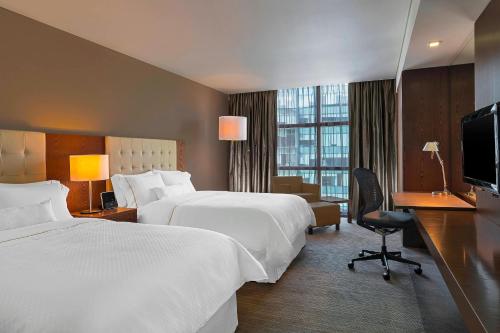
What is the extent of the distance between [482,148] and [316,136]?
13.5 ft

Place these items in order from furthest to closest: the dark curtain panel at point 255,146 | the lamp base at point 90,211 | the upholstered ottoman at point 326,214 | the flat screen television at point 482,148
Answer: the dark curtain panel at point 255,146 < the upholstered ottoman at point 326,214 < the lamp base at point 90,211 < the flat screen television at point 482,148

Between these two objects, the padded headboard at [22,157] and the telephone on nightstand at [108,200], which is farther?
the telephone on nightstand at [108,200]

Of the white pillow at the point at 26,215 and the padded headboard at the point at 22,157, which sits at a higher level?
the padded headboard at the point at 22,157

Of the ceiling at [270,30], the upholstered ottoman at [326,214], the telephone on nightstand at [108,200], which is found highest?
the ceiling at [270,30]

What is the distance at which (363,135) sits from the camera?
5.83m

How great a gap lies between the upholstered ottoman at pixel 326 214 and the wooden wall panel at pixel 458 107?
1580 millimetres

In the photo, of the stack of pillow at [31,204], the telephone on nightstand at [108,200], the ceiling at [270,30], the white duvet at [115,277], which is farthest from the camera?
the telephone on nightstand at [108,200]

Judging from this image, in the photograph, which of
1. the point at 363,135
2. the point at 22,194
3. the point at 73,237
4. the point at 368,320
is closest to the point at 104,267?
the point at 73,237

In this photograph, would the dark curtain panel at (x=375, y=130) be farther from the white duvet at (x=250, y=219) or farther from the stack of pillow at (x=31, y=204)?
the stack of pillow at (x=31, y=204)

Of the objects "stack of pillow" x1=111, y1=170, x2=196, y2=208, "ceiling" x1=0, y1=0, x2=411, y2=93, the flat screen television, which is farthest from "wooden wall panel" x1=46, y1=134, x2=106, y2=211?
the flat screen television

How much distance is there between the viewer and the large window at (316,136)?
6.12m

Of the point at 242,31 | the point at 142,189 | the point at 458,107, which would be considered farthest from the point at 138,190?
the point at 458,107

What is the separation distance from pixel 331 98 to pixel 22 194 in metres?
5.09

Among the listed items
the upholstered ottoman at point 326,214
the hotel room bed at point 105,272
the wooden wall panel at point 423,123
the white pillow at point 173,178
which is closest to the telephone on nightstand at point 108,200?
the hotel room bed at point 105,272
